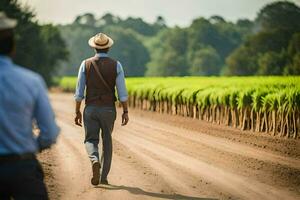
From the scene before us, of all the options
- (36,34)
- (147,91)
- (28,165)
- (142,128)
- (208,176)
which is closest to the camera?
(28,165)

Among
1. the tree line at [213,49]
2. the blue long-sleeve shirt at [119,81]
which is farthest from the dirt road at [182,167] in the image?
the tree line at [213,49]

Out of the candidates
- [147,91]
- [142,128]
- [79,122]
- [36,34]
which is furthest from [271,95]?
[36,34]

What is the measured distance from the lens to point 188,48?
128875 millimetres

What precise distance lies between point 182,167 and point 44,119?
7.75 m

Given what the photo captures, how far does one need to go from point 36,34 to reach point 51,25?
59.0 feet

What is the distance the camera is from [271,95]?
62.7ft

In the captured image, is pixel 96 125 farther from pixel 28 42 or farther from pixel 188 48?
pixel 188 48

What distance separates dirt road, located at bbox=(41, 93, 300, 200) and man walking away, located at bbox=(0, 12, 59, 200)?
181 inches

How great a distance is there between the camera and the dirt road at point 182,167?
9422 millimetres

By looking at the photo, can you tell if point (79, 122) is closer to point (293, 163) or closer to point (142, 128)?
point (293, 163)

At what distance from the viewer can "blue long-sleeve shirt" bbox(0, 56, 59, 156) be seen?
416 cm

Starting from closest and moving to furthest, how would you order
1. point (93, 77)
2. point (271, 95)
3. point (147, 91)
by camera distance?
point (93, 77) < point (271, 95) < point (147, 91)

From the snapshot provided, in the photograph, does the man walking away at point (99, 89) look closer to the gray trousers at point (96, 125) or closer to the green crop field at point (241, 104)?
the gray trousers at point (96, 125)

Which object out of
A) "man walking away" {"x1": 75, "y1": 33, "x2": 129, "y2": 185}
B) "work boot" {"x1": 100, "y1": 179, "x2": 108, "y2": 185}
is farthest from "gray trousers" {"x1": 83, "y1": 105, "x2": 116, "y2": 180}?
"work boot" {"x1": 100, "y1": 179, "x2": 108, "y2": 185}
